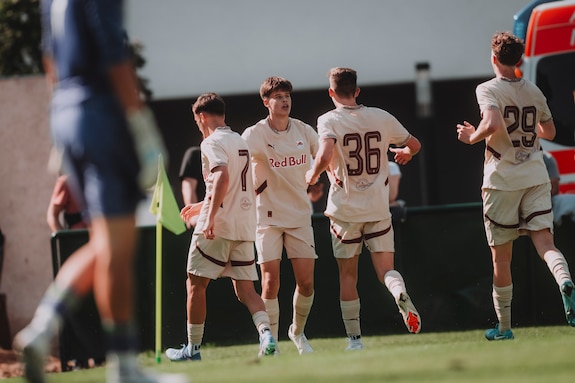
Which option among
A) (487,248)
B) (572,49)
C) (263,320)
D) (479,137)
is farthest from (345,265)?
(572,49)

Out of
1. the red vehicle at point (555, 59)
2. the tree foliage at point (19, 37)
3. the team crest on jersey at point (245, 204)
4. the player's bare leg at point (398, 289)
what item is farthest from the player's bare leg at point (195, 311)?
the tree foliage at point (19, 37)

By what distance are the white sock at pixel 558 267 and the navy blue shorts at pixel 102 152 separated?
405cm

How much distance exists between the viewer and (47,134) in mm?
14344

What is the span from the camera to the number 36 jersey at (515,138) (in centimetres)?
861

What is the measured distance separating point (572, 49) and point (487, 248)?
2.79 m

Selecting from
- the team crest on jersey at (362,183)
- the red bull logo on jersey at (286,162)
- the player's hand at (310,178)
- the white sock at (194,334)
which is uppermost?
the red bull logo on jersey at (286,162)

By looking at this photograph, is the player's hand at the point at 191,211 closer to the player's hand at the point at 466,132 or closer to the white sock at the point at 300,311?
the white sock at the point at 300,311

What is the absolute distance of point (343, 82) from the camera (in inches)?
350

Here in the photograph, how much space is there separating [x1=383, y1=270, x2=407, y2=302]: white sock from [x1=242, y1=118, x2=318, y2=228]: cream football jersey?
3.13 feet

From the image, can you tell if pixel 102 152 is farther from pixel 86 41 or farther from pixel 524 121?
pixel 524 121

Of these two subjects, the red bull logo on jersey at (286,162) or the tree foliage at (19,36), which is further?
the tree foliage at (19,36)

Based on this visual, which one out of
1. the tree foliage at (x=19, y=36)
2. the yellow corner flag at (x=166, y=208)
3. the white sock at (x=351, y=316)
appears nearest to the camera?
the white sock at (x=351, y=316)

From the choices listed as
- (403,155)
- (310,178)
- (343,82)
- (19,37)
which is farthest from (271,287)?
(19,37)

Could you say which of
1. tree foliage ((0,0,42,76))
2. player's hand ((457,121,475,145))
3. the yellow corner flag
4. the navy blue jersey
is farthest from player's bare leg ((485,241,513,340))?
tree foliage ((0,0,42,76))
